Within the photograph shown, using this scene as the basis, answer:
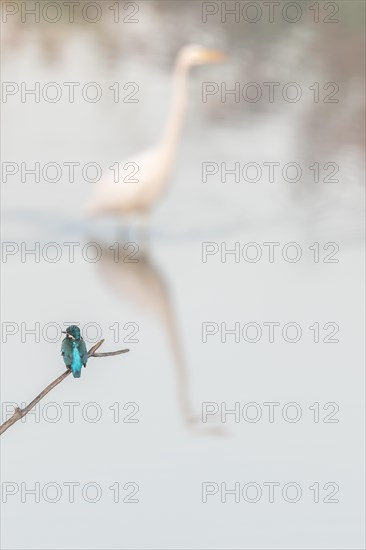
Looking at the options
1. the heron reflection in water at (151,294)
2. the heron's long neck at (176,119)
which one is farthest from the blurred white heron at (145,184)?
the heron reflection in water at (151,294)

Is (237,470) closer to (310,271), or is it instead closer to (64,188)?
(310,271)

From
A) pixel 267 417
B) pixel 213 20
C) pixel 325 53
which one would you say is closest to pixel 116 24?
pixel 213 20

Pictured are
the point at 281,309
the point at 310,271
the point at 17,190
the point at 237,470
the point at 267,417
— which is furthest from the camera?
the point at 17,190

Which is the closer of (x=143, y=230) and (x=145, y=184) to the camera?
(x=145, y=184)

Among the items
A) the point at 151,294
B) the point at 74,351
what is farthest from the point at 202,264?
the point at 74,351

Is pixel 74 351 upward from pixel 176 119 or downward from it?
downward

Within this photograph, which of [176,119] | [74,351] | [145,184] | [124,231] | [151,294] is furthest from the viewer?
[124,231]

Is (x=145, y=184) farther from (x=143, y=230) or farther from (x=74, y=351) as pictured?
(x=74, y=351)
